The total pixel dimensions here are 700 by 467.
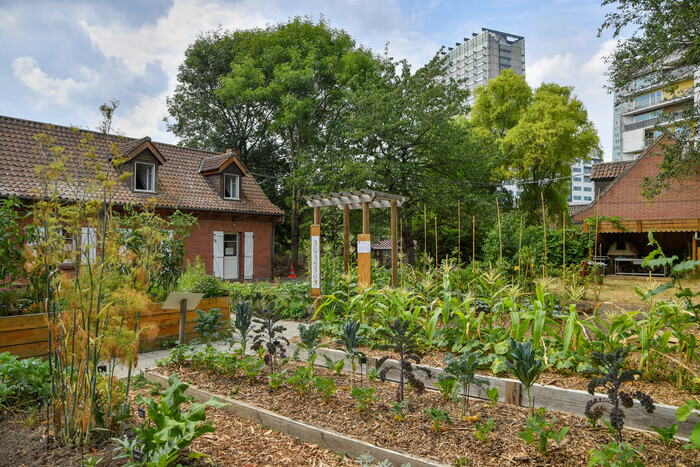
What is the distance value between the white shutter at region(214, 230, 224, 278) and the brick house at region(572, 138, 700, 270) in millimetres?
14684

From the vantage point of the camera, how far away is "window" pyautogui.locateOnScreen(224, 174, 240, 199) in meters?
17.7

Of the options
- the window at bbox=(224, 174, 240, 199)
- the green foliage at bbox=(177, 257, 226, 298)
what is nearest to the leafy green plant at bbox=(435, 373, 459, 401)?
the green foliage at bbox=(177, 257, 226, 298)

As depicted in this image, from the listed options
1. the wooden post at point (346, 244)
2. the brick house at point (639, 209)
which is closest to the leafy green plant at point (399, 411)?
the wooden post at point (346, 244)

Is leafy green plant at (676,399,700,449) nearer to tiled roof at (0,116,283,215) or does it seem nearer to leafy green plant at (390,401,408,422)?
leafy green plant at (390,401,408,422)

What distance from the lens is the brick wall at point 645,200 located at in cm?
1769

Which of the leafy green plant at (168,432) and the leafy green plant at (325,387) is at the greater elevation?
the leafy green plant at (168,432)

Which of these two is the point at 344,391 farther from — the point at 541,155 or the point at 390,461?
the point at 541,155

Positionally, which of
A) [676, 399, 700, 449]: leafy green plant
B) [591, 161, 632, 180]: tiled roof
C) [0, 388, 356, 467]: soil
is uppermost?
[591, 161, 632, 180]: tiled roof

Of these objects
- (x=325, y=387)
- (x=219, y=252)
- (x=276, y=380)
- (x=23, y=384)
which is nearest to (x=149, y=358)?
(x=23, y=384)

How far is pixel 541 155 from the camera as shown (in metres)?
24.2

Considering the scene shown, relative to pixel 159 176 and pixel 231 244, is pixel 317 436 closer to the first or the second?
pixel 159 176

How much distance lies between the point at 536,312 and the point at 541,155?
2277cm

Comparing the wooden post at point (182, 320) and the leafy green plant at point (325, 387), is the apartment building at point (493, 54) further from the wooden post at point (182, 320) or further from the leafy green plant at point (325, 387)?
the leafy green plant at point (325, 387)

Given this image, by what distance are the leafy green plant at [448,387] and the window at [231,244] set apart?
49.3 feet
